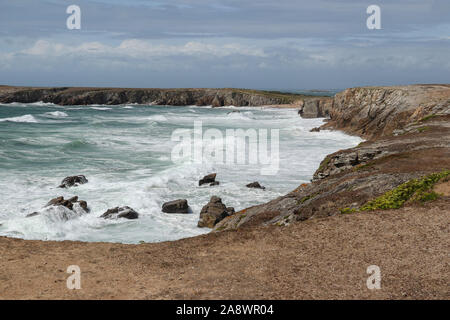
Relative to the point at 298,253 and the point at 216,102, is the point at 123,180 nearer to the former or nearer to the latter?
the point at 298,253

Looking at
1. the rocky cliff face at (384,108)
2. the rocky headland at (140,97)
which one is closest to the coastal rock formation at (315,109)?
the rocky cliff face at (384,108)

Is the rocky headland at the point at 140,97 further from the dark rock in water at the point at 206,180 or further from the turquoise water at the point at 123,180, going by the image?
the dark rock in water at the point at 206,180

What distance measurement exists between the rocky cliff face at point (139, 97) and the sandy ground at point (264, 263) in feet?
353

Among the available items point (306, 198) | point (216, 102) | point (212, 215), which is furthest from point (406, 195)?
point (216, 102)

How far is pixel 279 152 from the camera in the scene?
120 ft

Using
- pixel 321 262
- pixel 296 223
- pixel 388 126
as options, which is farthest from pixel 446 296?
pixel 388 126

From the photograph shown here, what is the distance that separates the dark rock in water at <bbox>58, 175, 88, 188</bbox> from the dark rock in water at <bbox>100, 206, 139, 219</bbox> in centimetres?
640

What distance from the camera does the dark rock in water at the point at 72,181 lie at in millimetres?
24291

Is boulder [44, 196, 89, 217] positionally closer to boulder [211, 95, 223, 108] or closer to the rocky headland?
boulder [211, 95, 223, 108]

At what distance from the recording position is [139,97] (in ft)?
414

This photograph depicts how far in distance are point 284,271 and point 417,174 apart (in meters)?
8.22

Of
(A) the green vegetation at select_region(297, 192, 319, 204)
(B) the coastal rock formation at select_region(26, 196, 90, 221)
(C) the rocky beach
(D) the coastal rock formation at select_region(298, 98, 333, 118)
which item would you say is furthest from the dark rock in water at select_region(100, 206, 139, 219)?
(D) the coastal rock formation at select_region(298, 98, 333, 118)

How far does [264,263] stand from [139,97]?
400 feet
